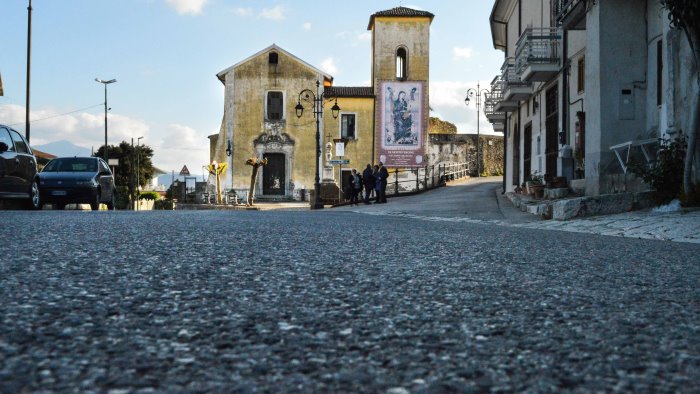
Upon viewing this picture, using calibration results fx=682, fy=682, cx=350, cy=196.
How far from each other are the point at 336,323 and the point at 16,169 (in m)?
13.3

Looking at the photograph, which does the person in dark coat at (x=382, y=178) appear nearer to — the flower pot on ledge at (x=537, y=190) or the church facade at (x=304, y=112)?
the flower pot on ledge at (x=537, y=190)

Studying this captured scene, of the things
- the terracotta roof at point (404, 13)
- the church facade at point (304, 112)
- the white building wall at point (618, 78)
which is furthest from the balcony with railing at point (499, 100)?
the terracotta roof at point (404, 13)

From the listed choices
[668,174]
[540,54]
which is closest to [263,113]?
[540,54]

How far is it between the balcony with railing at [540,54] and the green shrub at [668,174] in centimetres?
802

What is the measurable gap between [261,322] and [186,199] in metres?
41.1

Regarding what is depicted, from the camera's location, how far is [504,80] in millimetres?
23734

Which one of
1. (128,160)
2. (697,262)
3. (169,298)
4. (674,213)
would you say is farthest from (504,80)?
(128,160)

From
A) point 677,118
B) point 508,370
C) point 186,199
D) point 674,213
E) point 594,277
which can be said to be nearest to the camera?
point 508,370

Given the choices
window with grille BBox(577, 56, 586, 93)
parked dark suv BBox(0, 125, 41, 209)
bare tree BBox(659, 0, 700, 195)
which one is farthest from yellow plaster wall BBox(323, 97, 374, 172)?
bare tree BBox(659, 0, 700, 195)

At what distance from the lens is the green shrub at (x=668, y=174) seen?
431 inches

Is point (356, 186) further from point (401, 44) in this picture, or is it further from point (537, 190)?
point (401, 44)

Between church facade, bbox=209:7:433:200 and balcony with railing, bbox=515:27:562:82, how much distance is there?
855 inches

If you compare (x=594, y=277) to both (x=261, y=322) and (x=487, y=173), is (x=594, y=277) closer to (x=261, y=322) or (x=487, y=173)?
(x=261, y=322)

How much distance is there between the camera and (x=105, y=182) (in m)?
18.4
